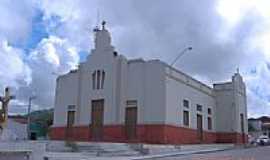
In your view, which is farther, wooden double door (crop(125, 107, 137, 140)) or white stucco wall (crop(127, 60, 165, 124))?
wooden double door (crop(125, 107, 137, 140))

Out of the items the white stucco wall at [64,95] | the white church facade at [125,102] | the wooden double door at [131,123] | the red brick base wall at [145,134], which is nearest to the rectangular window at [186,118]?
the white church facade at [125,102]

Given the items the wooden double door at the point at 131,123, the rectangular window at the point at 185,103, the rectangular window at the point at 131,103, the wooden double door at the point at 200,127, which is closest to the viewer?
the wooden double door at the point at 131,123

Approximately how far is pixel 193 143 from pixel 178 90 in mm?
6956

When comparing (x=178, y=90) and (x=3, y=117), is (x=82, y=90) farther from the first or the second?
(x=3, y=117)

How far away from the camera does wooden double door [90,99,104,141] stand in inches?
1766

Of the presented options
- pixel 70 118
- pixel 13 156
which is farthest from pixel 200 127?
pixel 13 156

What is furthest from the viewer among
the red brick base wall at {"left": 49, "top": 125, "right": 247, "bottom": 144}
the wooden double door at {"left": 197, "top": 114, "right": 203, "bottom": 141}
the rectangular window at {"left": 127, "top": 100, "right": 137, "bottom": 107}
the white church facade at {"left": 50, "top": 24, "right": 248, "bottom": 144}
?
the wooden double door at {"left": 197, "top": 114, "right": 203, "bottom": 141}

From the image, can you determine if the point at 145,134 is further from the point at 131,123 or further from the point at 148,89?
the point at 148,89

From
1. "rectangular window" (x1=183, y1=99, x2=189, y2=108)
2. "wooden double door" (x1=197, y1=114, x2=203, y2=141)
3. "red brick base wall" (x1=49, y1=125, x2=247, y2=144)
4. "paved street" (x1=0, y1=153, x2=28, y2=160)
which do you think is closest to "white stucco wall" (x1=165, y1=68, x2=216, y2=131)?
"rectangular window" (x1=183, y1=99, x2=189, y2=108)

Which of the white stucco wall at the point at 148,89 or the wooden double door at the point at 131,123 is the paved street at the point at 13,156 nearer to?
the white stucco wall at the point at 148,89

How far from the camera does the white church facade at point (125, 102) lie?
42.4 metres

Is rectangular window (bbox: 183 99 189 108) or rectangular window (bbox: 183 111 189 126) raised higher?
rectangular window (bbox: 183 99 189 108)

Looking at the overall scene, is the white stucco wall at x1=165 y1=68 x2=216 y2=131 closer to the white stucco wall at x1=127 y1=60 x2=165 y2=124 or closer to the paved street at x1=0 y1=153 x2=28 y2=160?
the white stucco wall at x1=127 y1=60 x2=165 y2=124

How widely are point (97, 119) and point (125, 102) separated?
391cm
